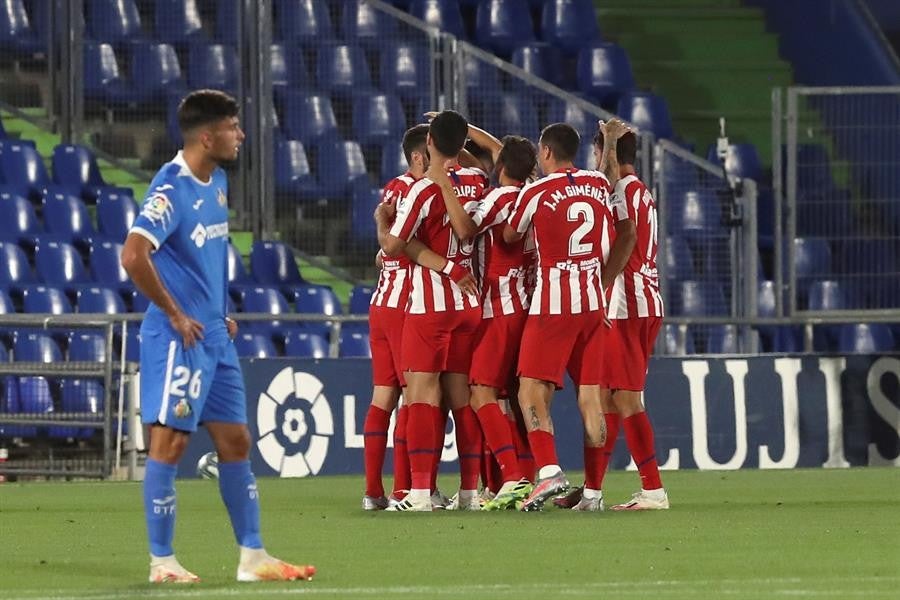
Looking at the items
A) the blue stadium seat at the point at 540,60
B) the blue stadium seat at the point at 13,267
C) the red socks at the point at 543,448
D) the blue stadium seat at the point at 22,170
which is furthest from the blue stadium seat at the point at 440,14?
the red socks at the point at 543,448

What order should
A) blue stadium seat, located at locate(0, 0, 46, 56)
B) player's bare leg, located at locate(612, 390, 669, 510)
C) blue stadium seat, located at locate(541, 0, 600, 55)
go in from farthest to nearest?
blue stadium seat, located at locate(541, 0, 600, 55) → blue stadium seat, located at locate(0, 0, 46, 56) → player's bare leg, located at locate(612, 390, 669, 510)

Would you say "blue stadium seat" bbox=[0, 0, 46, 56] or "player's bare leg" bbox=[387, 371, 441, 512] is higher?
"blue stadium seat" bbox=[0, 0, 46, 56]

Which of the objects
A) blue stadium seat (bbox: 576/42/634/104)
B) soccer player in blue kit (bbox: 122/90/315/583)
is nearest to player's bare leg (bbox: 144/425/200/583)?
soccer player in blue kit (bbox: 122/90/315/583)

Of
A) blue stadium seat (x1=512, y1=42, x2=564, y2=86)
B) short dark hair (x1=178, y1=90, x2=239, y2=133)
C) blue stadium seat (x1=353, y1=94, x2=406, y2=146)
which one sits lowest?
short dark hair (x1=178, y1=90, x2=239, y2=133)

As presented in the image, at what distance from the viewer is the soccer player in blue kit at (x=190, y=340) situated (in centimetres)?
716

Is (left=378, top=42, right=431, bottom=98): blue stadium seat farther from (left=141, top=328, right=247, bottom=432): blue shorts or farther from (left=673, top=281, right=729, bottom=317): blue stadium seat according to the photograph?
(left=141, top=328, right=247, bottom=432): blue shorts

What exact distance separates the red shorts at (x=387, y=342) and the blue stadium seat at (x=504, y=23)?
10451 mm

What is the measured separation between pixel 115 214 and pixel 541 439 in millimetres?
8260

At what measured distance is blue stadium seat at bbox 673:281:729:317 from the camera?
17297 mm

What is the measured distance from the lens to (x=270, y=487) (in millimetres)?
14469

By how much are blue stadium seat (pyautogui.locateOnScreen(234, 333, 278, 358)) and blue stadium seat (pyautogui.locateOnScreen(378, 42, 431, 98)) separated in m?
2.69

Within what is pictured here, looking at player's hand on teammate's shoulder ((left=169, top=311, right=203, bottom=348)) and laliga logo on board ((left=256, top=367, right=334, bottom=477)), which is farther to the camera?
laliga logo on board ((left=256, top=367, right=334, bottom=477))

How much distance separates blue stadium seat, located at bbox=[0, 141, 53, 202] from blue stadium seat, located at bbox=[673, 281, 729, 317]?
572 centimetres

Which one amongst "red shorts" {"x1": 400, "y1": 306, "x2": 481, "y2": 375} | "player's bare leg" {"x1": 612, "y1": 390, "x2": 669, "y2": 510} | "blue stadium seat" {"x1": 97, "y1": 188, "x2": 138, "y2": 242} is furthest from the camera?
"blue stadium seat" {"x1": 97, "y1": 188, "x2": 138, "y2": 242}
